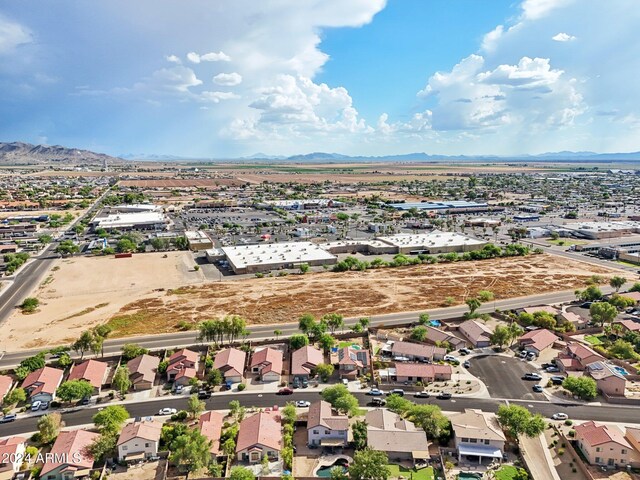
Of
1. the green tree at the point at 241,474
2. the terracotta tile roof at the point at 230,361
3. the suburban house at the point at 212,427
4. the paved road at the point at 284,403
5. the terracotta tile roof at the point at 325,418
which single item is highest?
the green tree at the point at 241,474

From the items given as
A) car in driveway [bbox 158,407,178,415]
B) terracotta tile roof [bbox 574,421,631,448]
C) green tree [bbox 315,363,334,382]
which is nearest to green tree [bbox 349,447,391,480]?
green tree [bbox 315,363,334,382]

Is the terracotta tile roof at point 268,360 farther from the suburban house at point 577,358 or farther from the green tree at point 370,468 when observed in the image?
the suburban house at point 577,358

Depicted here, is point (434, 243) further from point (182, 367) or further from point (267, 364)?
point (182, 367)

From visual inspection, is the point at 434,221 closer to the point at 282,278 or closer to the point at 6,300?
the point at 282,278

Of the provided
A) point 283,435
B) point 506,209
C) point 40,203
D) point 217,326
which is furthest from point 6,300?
point 506,209

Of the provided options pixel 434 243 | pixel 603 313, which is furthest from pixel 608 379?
pixel 434 243

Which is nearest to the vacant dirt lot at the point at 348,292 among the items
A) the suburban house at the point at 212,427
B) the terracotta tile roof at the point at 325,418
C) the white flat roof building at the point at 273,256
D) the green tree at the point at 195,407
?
the white flat roof building at the point at 273,256
